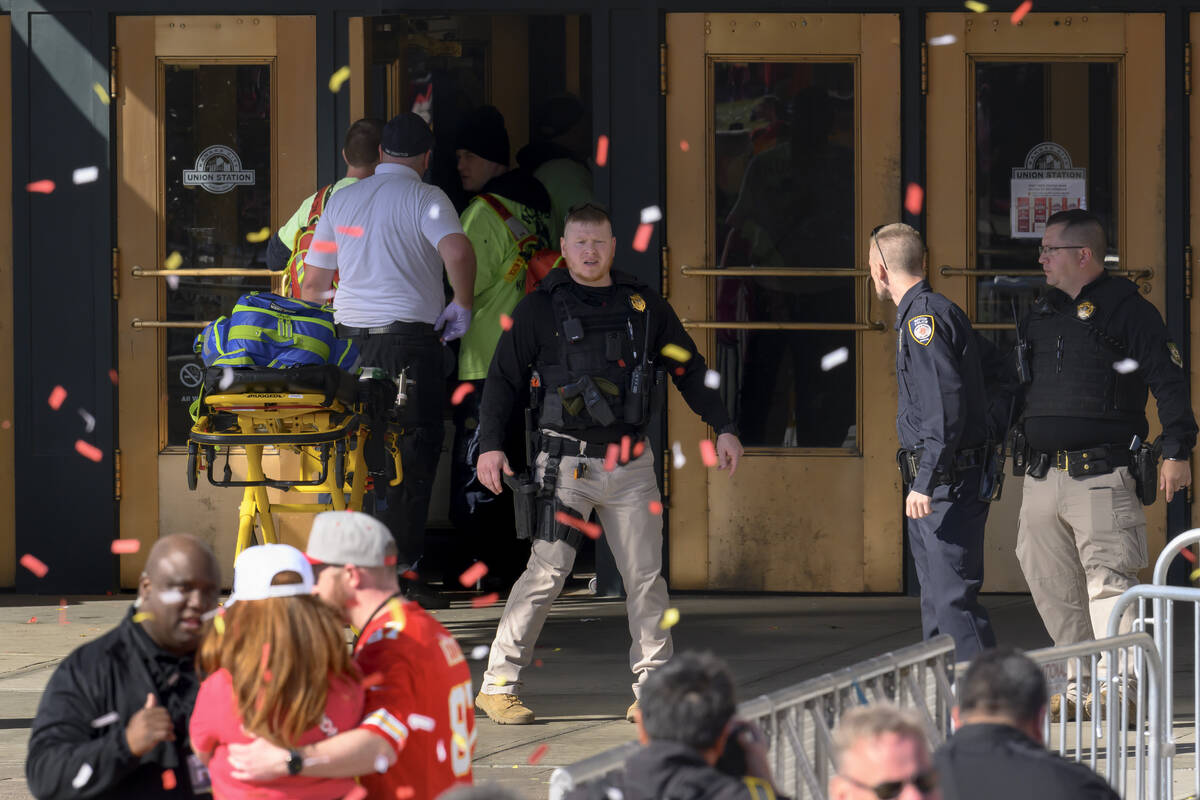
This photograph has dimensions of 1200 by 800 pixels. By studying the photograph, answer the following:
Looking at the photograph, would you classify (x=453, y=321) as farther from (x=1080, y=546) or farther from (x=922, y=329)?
(x=1080, y=546)

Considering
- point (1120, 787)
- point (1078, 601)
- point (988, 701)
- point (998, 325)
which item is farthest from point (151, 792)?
point (998, 325)

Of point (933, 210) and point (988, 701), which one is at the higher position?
point (933, 210)

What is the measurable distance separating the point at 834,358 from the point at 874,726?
577 cm

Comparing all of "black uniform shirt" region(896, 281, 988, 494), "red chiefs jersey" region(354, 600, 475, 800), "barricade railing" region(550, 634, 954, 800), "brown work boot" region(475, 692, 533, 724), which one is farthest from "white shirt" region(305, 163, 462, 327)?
"red chiefs jersey" region(354, 600, 475, 800)

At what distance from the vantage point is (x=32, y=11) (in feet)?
29.7

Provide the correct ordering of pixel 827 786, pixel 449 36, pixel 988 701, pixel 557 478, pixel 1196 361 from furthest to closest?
1. pixel 449 36
2. pixel 1196 361
3. pixel 557 478
4. pixel 827 786
5. pixel 988 701

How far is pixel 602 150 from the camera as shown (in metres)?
8.91

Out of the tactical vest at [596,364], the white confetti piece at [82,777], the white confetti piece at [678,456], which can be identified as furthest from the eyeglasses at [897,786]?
the white confetti piece at [678,456]

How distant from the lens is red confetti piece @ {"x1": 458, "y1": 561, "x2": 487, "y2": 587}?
938 centimetres

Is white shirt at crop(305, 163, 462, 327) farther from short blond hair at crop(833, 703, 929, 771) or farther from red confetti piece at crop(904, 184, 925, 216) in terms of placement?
short blond hair at crop(833, 703, 929, 771)

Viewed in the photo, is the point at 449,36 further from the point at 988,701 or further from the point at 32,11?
the point at 988,701

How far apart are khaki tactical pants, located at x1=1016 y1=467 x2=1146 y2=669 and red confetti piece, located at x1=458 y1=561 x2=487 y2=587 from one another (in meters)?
3.39

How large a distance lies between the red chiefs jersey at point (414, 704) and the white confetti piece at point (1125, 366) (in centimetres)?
343

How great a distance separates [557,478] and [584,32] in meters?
6.17
